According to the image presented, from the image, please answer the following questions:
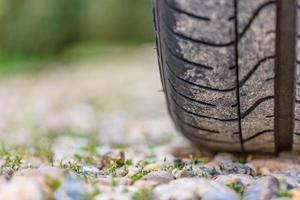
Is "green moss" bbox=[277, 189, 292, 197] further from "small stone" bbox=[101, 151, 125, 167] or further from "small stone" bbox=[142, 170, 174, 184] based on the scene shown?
"small stone" bbox=[101, 151, 125, 167]

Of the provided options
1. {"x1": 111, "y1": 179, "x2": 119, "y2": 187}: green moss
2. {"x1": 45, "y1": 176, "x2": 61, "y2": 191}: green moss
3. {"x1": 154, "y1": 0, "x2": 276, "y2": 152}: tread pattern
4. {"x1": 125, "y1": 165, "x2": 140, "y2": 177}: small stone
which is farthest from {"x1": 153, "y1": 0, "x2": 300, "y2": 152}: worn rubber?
{"x1": 45, "y1": 176, "x2": 61, "y2": 191}: green moss

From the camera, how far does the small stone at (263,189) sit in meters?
1.28

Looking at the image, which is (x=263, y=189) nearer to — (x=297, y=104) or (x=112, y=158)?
(x=297, y=104)

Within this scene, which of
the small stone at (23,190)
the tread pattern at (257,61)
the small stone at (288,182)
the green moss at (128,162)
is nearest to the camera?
the small stone at (23,190)

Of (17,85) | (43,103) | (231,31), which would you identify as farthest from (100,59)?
(231,31)

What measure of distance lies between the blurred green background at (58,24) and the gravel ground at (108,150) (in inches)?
23.4

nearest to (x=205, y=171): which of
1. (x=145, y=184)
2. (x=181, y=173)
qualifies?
(x=181, y=173)

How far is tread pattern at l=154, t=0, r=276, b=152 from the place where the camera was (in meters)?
1.26

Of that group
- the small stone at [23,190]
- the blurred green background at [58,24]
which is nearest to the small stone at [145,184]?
the small stone at [23,190]

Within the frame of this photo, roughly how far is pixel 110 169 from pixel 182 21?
54cm

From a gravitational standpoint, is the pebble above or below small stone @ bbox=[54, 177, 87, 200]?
→ below

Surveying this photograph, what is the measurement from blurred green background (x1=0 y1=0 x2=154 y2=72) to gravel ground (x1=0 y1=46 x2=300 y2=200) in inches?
23.4

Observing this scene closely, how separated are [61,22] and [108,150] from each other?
3891 mm

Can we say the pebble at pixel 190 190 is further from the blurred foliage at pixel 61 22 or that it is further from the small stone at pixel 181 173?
the blurred foliage at pixel 61 22
